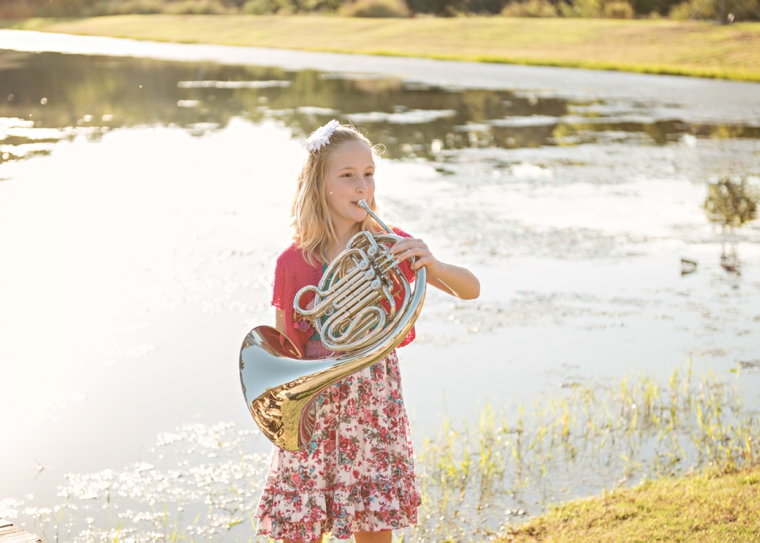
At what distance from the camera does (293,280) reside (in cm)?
285

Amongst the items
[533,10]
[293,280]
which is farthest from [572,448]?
[533,10]

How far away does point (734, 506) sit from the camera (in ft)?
11.7

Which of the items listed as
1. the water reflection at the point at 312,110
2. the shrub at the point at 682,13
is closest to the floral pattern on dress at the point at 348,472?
the water reflection at the point at 312,110

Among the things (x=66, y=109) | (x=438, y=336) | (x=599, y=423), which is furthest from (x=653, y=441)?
(x=66, y=109)

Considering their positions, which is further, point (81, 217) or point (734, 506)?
point (81, 217)

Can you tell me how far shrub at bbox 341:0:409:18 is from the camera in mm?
49438

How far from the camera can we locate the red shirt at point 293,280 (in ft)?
9.30

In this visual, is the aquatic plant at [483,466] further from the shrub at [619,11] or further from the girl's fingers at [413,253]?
the shrub at [619,11]

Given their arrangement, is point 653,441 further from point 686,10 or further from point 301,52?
point 686,10

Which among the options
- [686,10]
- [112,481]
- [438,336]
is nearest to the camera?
[112,481]

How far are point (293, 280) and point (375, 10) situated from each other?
160ft

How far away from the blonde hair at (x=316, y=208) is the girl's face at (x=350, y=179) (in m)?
0.03

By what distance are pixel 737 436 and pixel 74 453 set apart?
10.5 feet

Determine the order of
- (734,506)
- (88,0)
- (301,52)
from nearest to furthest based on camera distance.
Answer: (734,506) → (301,52) → (88,0)
